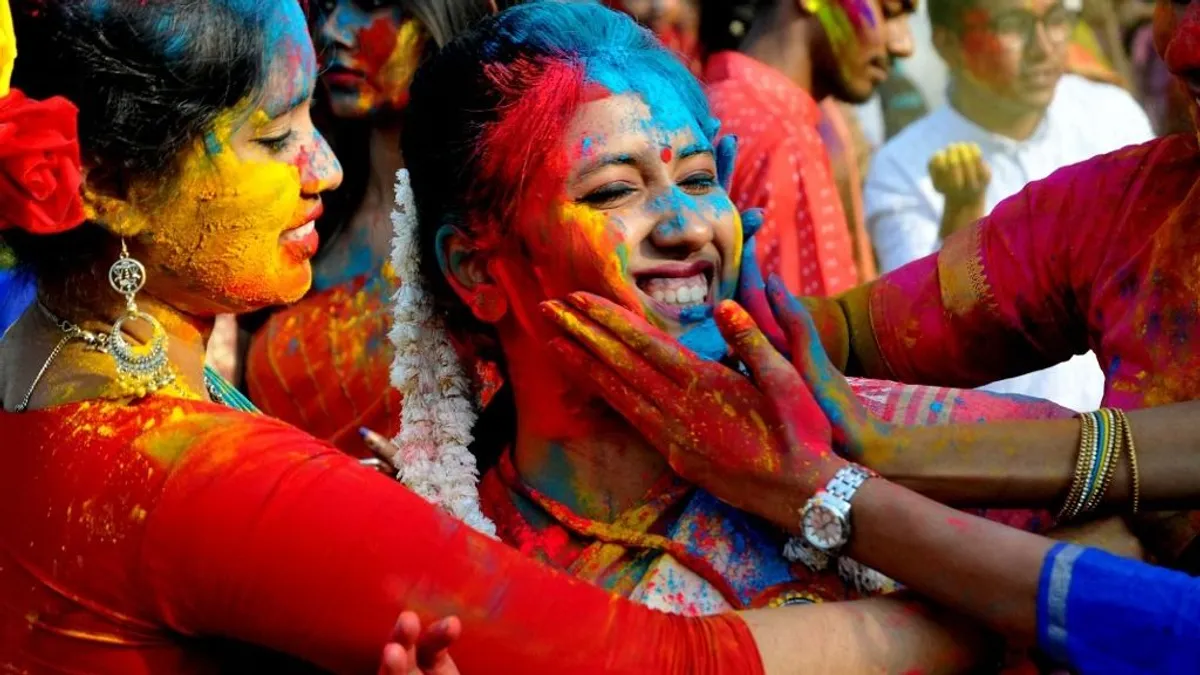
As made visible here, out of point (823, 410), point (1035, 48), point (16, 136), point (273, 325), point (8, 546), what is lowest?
point (273, 325)

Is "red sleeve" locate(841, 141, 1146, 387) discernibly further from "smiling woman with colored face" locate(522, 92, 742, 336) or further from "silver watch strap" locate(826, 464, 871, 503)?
"silver watch strap" locate(826, 464, 871, 503)

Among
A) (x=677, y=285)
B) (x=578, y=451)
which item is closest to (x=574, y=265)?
(x=677, y=285)

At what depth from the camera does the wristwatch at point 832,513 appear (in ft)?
7.05

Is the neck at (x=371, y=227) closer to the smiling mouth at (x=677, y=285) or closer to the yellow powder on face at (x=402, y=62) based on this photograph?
the yellow powder on face at (x=402, y=62)

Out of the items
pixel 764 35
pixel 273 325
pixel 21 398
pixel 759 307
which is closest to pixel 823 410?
pixel 759 307

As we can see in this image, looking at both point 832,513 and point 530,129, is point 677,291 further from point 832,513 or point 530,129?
point 832,513

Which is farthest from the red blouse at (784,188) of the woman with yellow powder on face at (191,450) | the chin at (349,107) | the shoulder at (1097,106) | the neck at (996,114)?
the woman with yellow powder on face at (191,450)

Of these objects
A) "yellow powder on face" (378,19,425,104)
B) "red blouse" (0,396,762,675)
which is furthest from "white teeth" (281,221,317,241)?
"yellow powder on face" (378,19,425,104)

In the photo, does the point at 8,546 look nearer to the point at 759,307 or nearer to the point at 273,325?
the point at 759,307

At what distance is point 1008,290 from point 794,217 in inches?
83.6

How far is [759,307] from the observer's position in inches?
94.3

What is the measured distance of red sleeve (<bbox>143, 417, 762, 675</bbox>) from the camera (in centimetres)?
195

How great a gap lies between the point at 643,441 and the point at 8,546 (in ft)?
2.85

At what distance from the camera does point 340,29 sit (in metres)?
4.14
